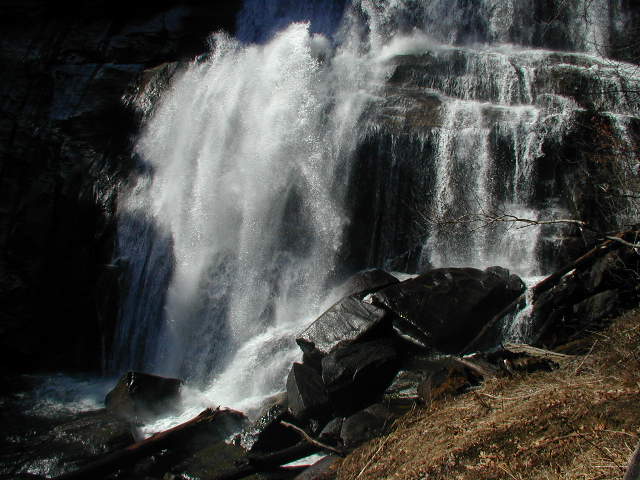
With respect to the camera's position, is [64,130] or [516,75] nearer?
[516,75]

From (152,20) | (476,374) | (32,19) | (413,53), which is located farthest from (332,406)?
(32,19)

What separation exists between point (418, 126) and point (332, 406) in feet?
23.4

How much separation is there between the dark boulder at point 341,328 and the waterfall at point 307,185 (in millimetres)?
1200

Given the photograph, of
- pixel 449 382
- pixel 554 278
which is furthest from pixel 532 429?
pixel 554 278

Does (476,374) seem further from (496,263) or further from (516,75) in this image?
(516,75)

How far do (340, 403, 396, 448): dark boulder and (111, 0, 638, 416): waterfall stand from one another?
2.65 metres

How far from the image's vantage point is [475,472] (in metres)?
3.71

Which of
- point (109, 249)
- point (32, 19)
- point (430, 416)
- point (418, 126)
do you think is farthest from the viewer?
point (32, 19)

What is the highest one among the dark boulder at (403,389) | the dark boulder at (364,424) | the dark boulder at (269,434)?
the dark boulder at (403,389)

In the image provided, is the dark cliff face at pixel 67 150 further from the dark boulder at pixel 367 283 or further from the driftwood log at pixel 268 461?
the driftwood log at pixel 268 461

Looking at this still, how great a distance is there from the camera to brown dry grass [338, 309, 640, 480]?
3426 mm

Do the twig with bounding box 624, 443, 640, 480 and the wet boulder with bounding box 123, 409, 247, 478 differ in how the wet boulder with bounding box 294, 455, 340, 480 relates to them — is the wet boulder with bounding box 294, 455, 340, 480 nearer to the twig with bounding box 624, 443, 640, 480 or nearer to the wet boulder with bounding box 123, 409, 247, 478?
the wet boulder with bounding box 123, 409, 247, 478

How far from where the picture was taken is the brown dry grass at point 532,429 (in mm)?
3426

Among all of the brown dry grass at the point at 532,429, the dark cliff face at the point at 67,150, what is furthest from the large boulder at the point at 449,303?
the dark cliff face at the point at 67,150
